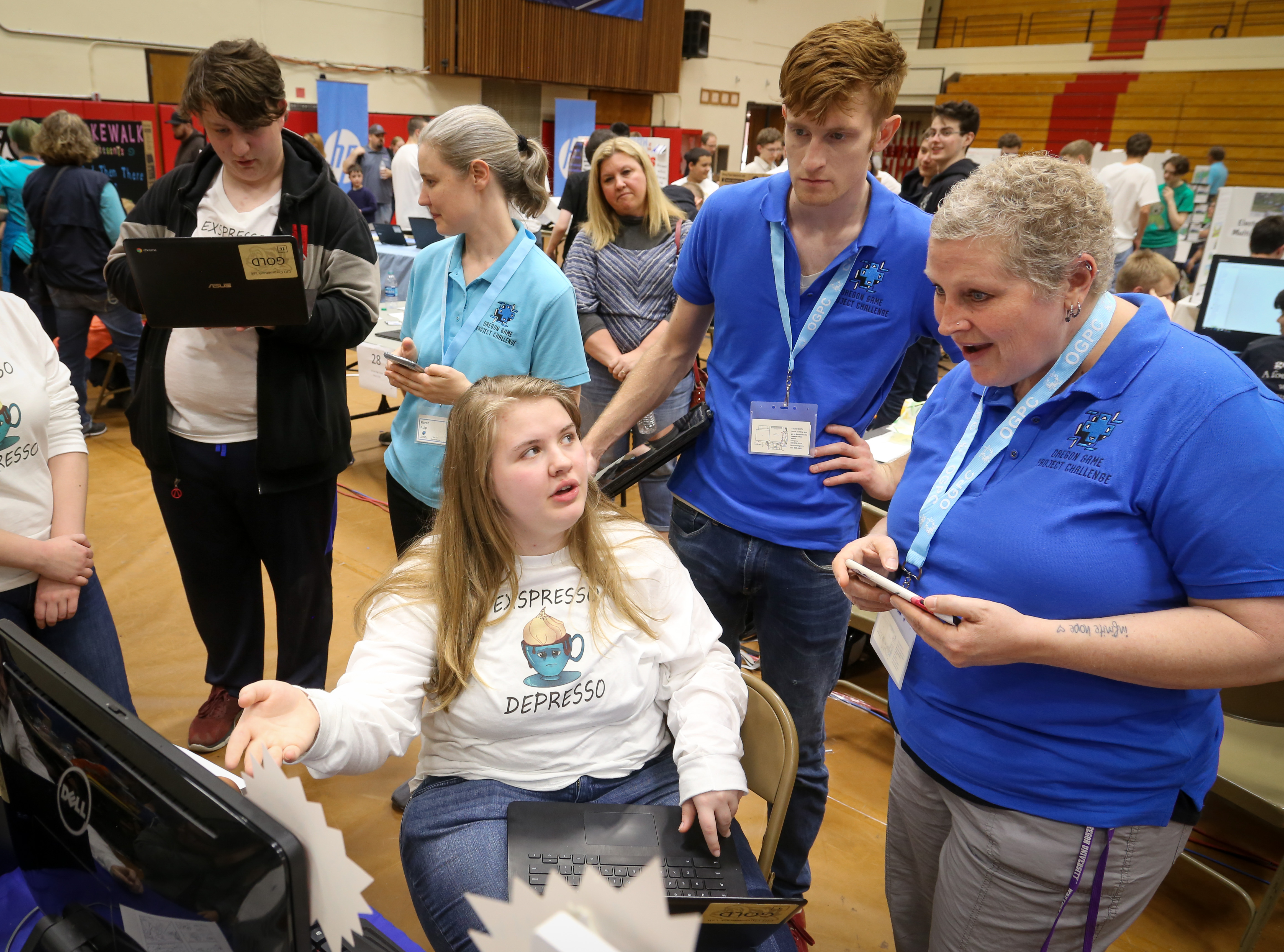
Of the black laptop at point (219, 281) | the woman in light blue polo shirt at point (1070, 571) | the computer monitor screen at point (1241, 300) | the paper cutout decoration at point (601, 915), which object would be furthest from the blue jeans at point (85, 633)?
the computer monitor screen at point (1241, 300)

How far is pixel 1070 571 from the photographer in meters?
1.08

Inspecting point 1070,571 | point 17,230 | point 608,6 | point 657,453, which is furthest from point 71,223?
point 608,6

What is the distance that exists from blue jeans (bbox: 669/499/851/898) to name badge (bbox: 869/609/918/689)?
0.27 metres

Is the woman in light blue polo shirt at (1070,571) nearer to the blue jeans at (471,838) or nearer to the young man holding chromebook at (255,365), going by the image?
the blue jeans at (471,838)

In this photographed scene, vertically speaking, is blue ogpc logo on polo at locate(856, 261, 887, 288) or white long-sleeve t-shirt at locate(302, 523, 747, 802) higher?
blue ogpc logo on polo at locate(856, 261, 887, 288)

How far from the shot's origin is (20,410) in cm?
164

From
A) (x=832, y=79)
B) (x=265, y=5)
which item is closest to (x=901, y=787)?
(x=832, y=79)

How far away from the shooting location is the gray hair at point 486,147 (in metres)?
1.96

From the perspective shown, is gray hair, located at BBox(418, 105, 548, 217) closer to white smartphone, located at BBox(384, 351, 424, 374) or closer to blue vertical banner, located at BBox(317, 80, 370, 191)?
white smartphone, located at BBox(384, 351, 424, 374)

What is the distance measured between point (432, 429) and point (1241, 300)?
3.81 m

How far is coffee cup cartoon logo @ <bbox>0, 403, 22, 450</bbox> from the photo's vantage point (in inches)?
63.2

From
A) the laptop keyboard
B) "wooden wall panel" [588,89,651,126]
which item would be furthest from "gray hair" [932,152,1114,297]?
"wooden wall panel" [588,89,651,126]

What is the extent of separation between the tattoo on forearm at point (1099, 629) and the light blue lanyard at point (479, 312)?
1.44 m

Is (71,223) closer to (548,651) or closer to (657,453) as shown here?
(657,453)
